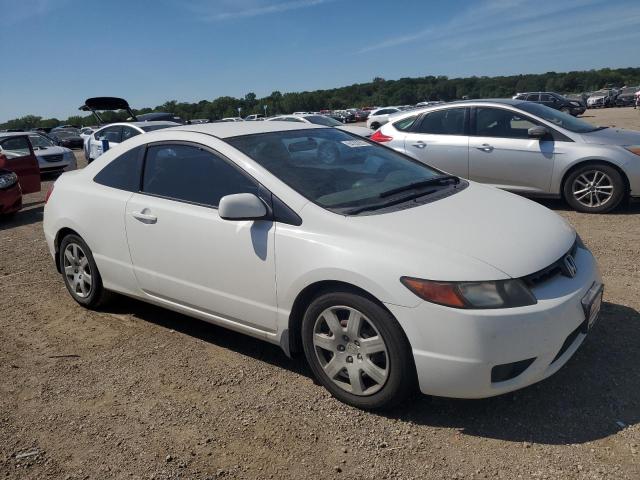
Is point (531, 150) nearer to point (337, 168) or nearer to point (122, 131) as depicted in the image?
point (337, 168)

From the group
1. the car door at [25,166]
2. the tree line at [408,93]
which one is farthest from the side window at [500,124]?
the tree line at [408,93]

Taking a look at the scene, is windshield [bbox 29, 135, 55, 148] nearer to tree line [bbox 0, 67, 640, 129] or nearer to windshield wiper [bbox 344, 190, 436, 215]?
windshield wiper [bbox 344, 190, 436, 215]

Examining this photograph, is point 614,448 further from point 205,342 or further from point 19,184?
point 19,184

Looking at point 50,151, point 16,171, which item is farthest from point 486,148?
point 50,151

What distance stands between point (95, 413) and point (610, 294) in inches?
148

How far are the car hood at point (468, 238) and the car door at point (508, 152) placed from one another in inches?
163

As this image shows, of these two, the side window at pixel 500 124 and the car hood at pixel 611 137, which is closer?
the car hood at pixel 611 137

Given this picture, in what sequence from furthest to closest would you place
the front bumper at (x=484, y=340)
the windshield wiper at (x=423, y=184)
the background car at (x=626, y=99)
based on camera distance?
1. the background car at (x=626, y=99)
2. the windshield wiper at (x=423, y=184)
3. the front bumper at (x=484, y=340)

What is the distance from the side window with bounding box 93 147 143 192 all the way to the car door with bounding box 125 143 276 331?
9 centimetres

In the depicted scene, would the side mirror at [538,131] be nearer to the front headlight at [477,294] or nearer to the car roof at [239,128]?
the car roof at [239,128]

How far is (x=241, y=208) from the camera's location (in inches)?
124

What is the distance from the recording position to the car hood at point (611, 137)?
7.12 m

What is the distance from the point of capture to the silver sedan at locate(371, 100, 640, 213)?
7020 mm

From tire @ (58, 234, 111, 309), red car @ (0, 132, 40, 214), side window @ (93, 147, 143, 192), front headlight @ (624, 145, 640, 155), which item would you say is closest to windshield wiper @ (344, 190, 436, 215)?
side window @ (93, 147, 143, 192)
